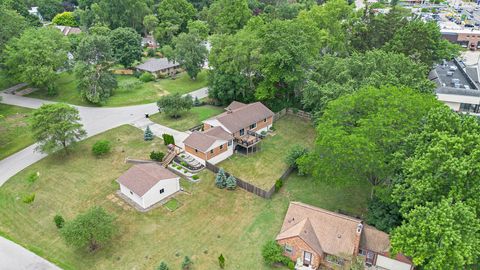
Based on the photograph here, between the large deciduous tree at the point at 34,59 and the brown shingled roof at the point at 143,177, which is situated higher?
the large deciduous tree at the point at 34,59

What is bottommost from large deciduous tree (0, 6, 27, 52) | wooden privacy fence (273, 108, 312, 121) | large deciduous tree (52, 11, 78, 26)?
wooden privacy fence (273, 108, 312, 121)

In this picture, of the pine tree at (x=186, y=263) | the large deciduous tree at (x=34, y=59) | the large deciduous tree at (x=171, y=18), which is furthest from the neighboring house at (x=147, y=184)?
the large deciduous tree at (x=171, y=18)

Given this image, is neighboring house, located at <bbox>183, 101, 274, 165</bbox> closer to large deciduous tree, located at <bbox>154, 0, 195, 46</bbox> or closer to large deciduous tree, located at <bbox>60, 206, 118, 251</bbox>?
large deciduous tree, located at <bbox>60, 206, 118, 251</bbox>

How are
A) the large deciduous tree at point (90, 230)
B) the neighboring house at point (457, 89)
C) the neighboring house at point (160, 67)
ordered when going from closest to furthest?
1. the large deciduous tree at point (90, 230)
2. the neighboring house at point (457, 89)
3. the neighboring house at point (160, 67)

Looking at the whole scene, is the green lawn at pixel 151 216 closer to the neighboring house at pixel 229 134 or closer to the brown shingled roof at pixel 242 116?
the neighboring house at pixel 229 134

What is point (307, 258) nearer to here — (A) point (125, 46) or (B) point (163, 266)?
(B) point (163, 266)

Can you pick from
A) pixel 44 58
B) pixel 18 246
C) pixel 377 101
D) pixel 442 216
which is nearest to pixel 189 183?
pixel 18 246

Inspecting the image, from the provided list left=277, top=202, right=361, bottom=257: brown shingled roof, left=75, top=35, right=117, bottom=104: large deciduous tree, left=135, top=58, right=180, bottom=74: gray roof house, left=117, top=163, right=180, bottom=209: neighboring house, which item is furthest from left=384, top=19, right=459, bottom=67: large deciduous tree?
left=75, top=35, right=117, bottom=104: large deciduous tree
